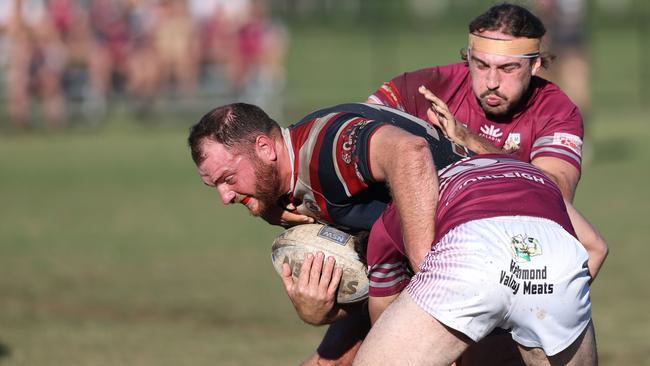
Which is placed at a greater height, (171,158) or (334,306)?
(334,306)

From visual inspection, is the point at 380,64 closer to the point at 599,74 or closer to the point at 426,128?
the point at 599,74

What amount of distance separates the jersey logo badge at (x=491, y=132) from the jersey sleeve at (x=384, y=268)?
3.67ft

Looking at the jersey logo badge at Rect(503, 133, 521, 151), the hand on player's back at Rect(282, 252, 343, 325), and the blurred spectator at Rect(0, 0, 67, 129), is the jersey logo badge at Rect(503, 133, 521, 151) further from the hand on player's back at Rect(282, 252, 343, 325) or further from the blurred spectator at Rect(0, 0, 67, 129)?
the blurred spectator at Rect(0, 0, 67, 129)

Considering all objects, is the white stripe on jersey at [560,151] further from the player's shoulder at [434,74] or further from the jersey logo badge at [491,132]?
the player's shoulder at [434,74]

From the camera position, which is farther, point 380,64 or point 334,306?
point 380,64

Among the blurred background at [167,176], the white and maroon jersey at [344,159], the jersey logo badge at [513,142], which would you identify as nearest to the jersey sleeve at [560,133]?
the jersey logo badge at [513,142]

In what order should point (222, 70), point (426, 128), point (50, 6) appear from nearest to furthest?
point (426, 128), point (50, 6), point (222, 70)

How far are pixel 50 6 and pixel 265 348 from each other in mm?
14725

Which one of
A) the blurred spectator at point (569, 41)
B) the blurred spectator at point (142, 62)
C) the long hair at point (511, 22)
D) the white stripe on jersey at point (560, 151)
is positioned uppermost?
the long hair at point (511, 22)

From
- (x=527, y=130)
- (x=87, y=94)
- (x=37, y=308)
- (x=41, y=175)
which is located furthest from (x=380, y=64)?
(x=527, y=130)

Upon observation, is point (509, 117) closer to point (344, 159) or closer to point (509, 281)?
point (344, 159)

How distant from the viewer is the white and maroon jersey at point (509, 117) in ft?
17.5

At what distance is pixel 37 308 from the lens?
28.3ft

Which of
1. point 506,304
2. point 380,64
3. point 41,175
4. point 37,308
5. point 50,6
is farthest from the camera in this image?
point 380,64
